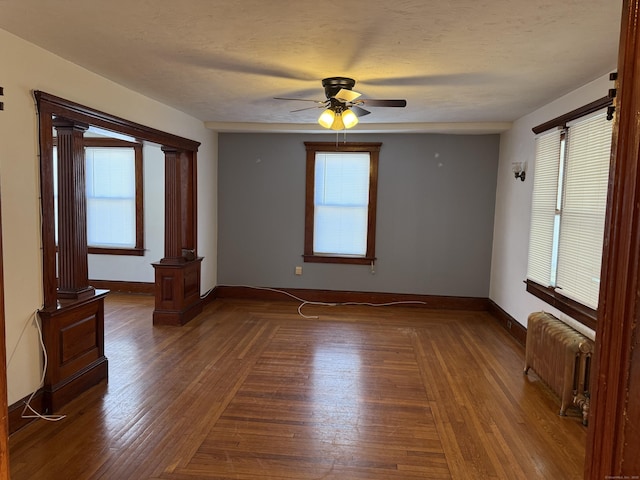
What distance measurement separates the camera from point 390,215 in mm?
5996

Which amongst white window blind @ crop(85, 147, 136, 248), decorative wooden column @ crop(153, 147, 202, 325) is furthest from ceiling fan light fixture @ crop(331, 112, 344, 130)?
white window blind @ crop(85, 147, 136, 248)

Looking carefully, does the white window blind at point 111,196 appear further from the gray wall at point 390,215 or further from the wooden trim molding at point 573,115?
the wooden trim molding at point 573,115

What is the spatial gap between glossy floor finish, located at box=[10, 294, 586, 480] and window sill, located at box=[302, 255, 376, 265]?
1454 mm

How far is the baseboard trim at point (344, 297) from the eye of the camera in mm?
5965

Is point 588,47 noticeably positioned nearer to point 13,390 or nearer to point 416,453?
point 416,453

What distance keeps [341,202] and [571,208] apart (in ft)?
10.1

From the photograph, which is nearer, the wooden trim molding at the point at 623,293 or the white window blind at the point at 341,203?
the wooden trim molding at the point at 623,293

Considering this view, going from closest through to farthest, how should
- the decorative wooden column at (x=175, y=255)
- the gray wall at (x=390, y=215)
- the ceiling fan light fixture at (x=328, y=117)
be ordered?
the ceiling fan light fixture at (x=328, y=117)
the decorative wooden column at (x=175, y=255)
the gray wall at (x=390, y=215)

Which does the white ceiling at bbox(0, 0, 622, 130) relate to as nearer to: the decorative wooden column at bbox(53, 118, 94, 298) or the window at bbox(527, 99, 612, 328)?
the window at bbox(527, 99, 612, 328)

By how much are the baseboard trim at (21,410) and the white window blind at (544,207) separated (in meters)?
4.27

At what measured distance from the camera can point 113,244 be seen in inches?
255

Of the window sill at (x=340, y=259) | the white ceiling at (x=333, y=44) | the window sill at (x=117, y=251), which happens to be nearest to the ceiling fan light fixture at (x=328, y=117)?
the white ceiling at (x=333, y=44)

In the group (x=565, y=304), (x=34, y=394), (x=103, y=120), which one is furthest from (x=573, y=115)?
(x=34, y=394)

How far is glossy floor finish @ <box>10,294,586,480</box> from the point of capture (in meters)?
2.42
